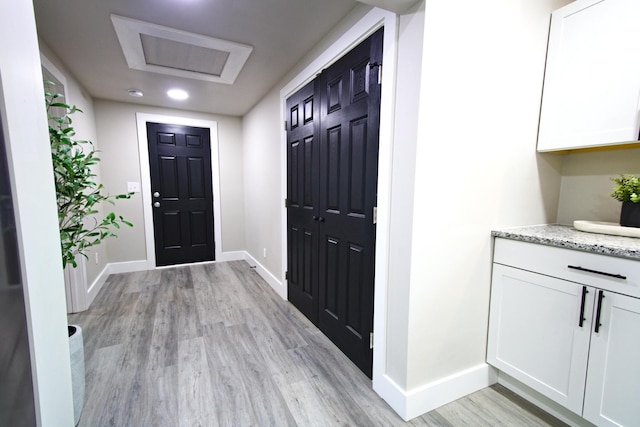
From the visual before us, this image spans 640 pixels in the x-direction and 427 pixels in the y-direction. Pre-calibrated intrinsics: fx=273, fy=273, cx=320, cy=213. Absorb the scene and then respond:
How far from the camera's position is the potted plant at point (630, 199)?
128 centimetres

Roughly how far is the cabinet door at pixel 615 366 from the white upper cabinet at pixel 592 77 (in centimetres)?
79

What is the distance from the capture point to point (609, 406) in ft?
3.71

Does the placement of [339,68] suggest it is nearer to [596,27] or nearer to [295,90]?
[295,90]

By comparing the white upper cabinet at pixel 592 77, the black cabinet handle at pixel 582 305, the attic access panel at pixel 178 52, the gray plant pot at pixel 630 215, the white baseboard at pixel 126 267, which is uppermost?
the attic access panel at pixel 178 52

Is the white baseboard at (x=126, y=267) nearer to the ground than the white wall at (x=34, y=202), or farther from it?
nearer to the ground

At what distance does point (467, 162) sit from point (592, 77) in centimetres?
75

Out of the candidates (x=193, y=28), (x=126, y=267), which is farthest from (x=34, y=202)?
(x=126, y=267)

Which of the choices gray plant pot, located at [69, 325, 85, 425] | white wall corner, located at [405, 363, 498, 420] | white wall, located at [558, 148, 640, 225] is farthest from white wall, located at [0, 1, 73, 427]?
white wall, located at [558, 148, 640, 225]

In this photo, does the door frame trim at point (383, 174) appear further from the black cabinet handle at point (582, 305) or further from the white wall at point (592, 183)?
the white wall at point (592, 183)

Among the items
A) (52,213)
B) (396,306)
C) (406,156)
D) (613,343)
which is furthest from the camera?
(396,306)

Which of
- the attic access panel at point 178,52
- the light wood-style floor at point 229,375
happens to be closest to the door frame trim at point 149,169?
the light wood-style floor at point 229,375

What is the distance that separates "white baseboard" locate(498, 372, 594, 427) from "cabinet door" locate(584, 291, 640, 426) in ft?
0.44

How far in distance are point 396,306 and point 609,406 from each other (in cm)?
91

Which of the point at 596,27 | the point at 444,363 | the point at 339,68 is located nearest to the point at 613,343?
the point at 444,363
